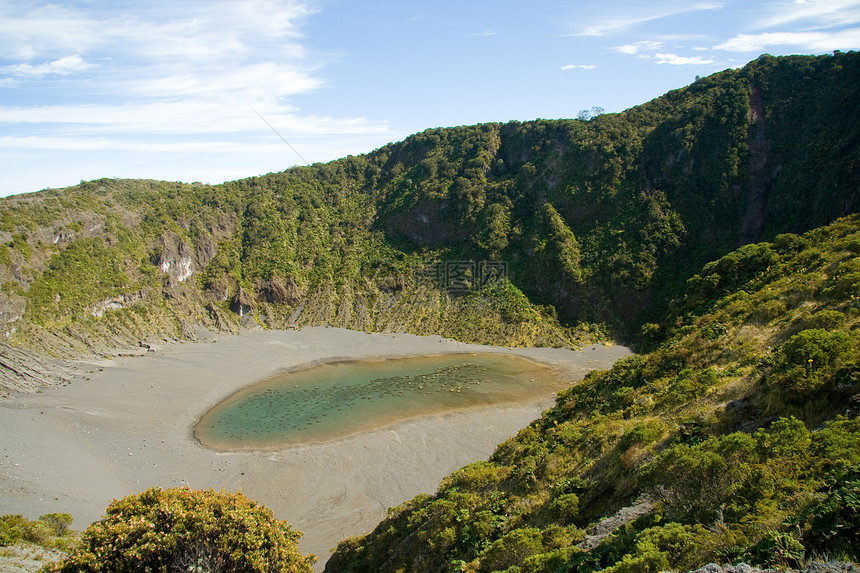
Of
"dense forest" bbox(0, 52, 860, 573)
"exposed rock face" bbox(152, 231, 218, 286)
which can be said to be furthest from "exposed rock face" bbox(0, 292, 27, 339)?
"exposed rock face" bbox(152, 231, 218, 286)

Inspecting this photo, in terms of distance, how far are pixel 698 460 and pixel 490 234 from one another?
63338mm

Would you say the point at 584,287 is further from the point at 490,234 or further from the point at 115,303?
the point at 115,303

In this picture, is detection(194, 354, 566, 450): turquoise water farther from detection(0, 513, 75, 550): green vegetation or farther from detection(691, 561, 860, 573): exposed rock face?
detection(691, 561, 860, 573): exposed rock face

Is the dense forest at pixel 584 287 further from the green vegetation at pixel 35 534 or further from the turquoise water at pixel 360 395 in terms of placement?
the green vegetation at pixel 35 534

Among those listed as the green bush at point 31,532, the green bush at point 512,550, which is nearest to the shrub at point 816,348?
the green bush at point 512,550

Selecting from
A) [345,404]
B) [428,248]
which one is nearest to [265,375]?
[345,404]

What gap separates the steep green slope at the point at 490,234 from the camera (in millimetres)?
55156

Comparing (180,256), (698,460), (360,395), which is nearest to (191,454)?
(360,395)

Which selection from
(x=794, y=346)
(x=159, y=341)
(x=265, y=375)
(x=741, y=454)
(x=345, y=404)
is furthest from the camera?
(x=159, y=341)

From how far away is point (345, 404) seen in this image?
4372 centimetres

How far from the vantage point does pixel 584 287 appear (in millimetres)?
62781

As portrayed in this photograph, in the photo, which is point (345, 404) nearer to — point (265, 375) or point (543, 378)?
point (265, 375)

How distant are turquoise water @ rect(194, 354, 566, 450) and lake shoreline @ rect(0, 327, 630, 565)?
5.58 ft

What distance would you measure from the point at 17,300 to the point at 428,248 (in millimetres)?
51573
